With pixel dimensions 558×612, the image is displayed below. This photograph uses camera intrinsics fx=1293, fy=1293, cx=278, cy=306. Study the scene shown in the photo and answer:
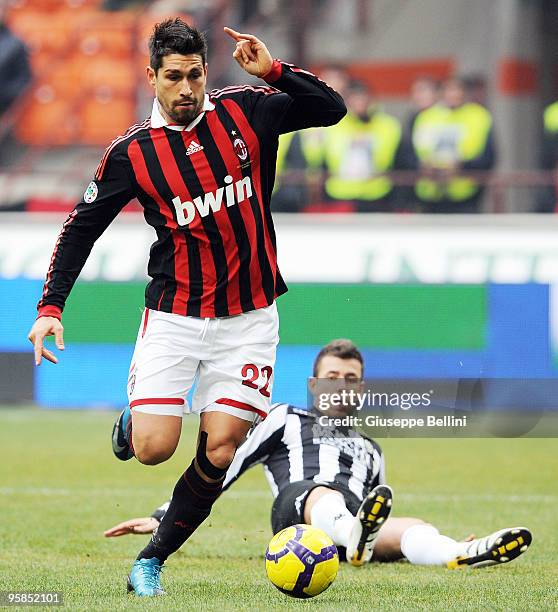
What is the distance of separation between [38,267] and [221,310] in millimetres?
6797

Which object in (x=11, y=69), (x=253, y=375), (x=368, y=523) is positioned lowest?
(x=368, y=523)

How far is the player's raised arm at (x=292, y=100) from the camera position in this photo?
4.76m

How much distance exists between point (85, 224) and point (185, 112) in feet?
1.93

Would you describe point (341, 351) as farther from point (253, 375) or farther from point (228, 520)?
point (228, 520)

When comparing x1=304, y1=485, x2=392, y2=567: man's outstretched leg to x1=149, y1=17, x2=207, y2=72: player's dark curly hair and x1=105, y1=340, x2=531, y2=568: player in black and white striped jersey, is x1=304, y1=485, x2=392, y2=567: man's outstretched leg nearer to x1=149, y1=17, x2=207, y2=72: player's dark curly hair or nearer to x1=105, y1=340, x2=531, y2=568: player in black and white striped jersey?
x1=105, y1=340, x2=531, y2=568: player in black and white striped jersey

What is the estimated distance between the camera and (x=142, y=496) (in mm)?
7578

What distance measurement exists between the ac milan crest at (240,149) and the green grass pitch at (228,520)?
1.61 meters

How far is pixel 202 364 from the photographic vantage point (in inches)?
191

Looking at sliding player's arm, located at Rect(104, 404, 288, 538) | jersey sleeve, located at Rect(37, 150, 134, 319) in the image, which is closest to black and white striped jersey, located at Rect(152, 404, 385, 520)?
sliding player's arm, located at Rect(104, 404, 288, 538)

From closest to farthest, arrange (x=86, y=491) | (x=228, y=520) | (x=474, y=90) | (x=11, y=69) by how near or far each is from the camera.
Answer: (x=228, y=520), (x=86, y=491), (x=474, y=90), (x=11, y=69)

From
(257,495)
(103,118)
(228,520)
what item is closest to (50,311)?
(228,520)

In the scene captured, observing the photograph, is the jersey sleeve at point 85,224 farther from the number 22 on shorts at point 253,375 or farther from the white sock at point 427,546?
the white sock at point 427,546

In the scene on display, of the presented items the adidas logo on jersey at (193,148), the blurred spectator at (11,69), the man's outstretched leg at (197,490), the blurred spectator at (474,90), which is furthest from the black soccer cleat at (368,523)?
the blurred spectator at (11,69)

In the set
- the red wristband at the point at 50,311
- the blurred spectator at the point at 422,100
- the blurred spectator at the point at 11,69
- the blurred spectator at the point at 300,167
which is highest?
the blurred spectator at the point at 11,69
